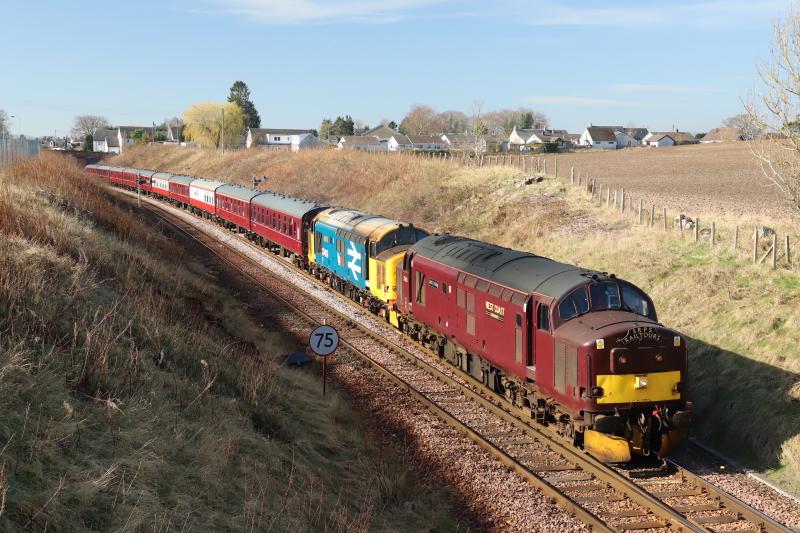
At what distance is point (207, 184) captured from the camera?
218ft

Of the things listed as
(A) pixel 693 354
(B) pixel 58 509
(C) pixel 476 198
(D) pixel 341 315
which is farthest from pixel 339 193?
(B) pixel 58 509

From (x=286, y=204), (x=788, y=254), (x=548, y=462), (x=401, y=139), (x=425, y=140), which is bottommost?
(x=548, y=462)

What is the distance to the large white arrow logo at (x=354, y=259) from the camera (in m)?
29.1

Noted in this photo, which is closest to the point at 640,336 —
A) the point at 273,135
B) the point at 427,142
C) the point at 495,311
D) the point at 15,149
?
the point at 495,311

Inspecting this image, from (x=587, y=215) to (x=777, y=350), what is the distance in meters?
22.0

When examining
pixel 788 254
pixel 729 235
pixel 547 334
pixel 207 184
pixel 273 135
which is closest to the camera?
pixel 547 334


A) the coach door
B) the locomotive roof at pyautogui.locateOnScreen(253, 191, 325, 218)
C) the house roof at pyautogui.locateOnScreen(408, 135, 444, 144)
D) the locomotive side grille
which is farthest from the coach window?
the house roof at pyautogui.locateOnScreen(408, 135, 444, 144)

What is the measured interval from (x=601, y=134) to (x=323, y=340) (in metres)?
163

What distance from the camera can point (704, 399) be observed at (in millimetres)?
18531

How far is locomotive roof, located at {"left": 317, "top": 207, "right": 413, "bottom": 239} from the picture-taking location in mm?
27569

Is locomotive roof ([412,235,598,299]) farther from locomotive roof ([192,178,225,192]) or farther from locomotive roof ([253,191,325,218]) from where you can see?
locomotive roof ([192,178,225,192])

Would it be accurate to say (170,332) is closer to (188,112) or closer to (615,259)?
(615,259)

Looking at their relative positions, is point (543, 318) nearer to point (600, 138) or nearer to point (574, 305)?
point (574, 305)

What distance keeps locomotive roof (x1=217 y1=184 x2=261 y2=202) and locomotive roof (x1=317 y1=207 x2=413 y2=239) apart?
55.8ft
